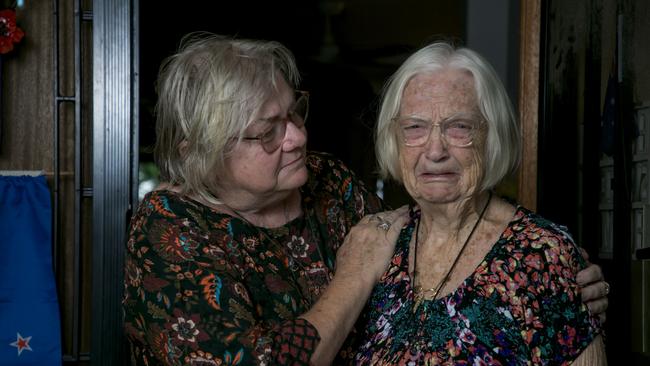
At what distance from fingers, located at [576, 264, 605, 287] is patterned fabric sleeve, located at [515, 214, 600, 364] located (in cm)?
1

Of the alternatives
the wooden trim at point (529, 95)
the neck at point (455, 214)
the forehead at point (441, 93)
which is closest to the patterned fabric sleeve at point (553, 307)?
the neck at point (455, 214)

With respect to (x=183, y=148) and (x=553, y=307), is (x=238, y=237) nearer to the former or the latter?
(x=183, y=148)

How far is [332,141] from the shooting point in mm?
3881

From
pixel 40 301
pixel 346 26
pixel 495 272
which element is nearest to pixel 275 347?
pixel 495 272

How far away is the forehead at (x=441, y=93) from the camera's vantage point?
1.84 meters

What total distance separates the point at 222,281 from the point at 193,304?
8 cm

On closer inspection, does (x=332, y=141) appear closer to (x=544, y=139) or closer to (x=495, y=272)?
(x=544, y=139)

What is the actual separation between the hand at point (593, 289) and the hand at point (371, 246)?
0.48 metres

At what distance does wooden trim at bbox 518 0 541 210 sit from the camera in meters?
3.02

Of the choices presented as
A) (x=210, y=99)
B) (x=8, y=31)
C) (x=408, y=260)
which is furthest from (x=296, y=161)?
(x=8, y=31)

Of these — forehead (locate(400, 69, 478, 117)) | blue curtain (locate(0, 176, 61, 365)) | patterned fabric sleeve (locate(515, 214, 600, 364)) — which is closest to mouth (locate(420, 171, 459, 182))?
forehead (locate(400, 69, 478, 117))

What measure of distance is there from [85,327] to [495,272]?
1808 mm

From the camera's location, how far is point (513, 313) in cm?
171

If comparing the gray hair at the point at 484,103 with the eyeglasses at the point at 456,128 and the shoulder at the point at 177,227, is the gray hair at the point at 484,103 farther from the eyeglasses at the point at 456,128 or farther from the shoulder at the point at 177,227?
the shoulder at the point at 177,227
